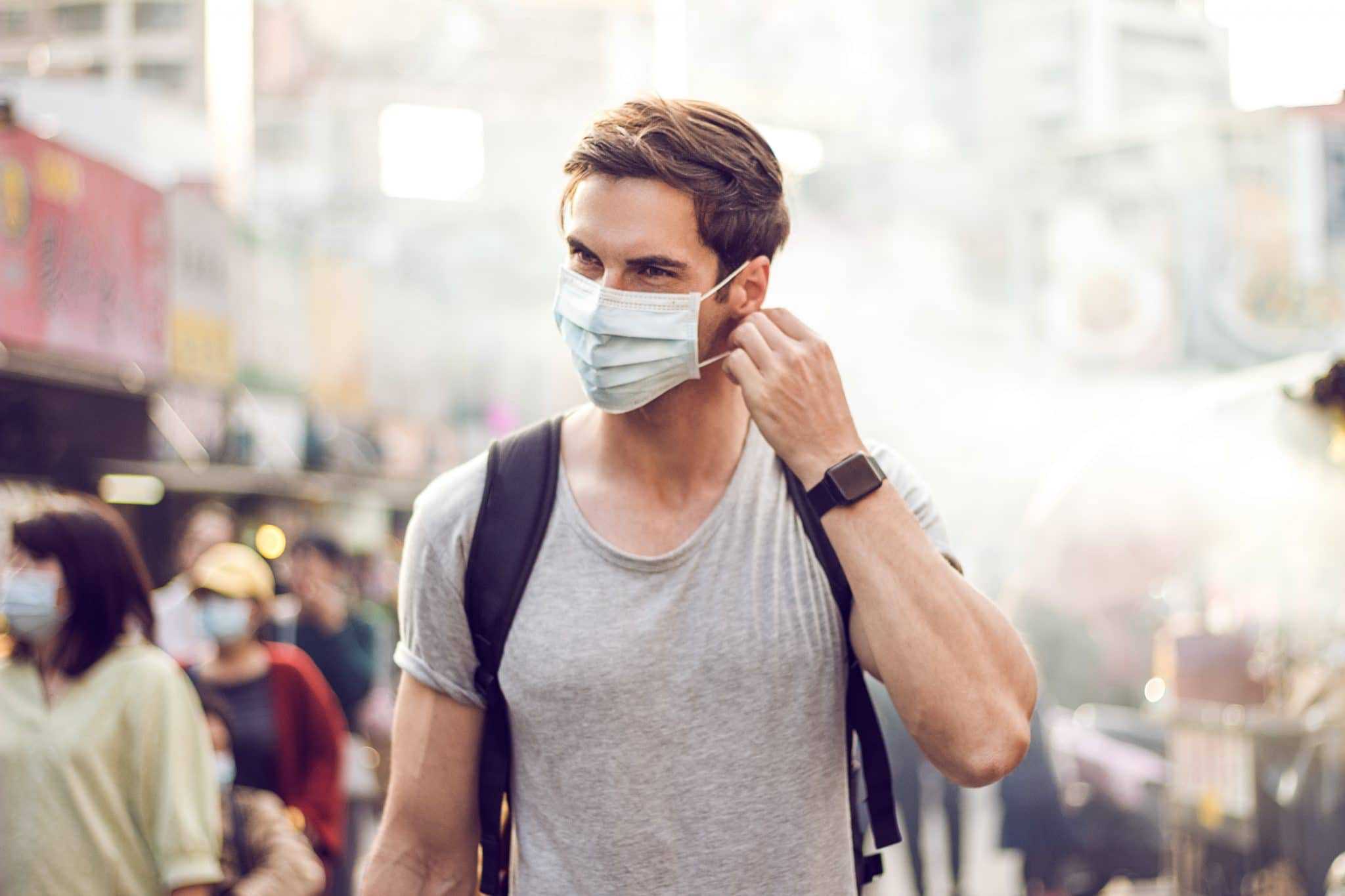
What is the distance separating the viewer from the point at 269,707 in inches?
187

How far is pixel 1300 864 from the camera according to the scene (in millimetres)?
5734

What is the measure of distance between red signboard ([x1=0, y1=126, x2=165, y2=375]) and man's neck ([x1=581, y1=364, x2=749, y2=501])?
6.82 metres

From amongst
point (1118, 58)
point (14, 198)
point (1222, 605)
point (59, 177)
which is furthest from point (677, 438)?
point (1118, 58)

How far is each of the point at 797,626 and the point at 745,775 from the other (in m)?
0.21

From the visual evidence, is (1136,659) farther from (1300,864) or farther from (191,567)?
(191,567)

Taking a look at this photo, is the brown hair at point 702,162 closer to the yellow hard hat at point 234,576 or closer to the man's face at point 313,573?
the yellow hard hat at point 234,576

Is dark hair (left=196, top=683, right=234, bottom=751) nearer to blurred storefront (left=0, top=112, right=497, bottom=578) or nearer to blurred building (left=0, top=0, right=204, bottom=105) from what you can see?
blurred storefront (left=0, top=112, right=497, bottom=578)

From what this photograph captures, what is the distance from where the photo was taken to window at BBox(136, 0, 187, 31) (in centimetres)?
2186

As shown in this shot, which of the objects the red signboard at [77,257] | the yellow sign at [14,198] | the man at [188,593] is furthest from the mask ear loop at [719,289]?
the yellow sign at [14,198]

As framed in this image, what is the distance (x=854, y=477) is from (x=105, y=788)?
2077mm

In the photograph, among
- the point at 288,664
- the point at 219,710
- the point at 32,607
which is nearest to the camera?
the point at 32,607

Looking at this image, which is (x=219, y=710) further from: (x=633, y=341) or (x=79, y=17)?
(x=79, y=17)

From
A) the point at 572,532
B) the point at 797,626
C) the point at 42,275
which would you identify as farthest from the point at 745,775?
the point at 42,275

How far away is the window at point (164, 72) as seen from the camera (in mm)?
21708
